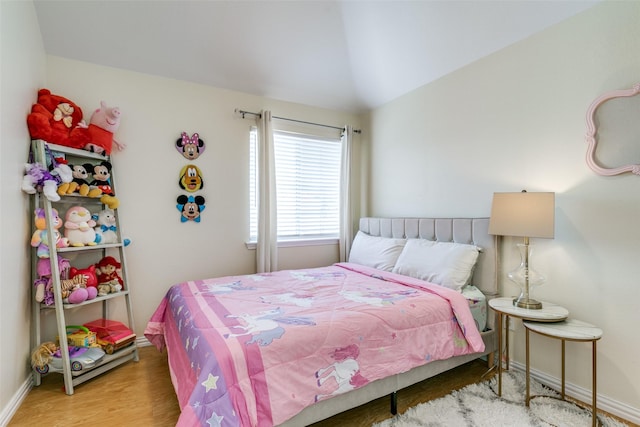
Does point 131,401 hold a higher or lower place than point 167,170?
lower

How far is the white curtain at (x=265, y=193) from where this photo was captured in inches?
126

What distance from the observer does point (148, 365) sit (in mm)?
2387

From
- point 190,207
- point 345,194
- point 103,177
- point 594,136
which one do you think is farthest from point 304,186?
point 594,136

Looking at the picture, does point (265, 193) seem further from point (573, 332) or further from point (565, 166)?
point (573, 332)

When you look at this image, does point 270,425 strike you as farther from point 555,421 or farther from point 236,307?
point 555,421

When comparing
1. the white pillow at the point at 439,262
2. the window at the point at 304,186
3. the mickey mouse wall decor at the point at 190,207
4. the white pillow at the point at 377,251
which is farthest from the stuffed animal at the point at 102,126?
the white pillow at the point at 439,262

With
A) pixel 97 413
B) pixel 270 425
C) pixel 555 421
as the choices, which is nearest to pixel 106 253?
pixel 97 413

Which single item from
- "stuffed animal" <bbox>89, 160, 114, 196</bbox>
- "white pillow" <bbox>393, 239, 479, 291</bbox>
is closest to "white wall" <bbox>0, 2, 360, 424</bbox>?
"stuffed animal" <bbox>89, 160, 114, 196</bbox>

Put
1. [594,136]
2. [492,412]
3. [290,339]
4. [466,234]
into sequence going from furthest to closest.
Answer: [466,234]
[594,136]
[492,412]
[290,339]

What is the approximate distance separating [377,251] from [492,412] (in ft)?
5.14

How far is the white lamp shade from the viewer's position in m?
1.84

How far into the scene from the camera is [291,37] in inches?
112

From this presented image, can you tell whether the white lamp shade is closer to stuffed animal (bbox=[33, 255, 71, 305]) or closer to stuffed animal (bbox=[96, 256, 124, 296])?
stuffed animal (bbox=[96, 256, 124, 296])

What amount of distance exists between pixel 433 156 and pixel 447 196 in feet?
1.46
